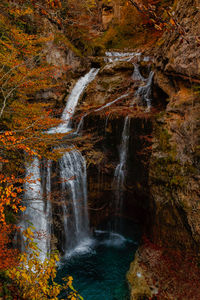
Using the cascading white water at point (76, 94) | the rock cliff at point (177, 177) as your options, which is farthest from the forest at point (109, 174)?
the cascading white water at point (76, 94)

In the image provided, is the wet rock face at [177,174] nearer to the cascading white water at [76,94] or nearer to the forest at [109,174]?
the forest at [109,174]

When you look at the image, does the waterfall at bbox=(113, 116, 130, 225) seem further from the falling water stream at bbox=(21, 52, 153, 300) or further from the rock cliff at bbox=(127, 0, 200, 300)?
the rock cliff at bbox=(127, 0, 200, 300)

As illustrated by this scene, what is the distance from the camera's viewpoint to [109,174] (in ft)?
30.6

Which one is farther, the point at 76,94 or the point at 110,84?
the point at 76,94

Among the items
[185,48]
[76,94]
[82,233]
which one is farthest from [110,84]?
[82,233]

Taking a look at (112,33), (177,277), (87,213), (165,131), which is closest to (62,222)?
(87,213)

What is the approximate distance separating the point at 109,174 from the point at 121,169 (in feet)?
2.37

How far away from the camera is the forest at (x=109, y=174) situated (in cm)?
575

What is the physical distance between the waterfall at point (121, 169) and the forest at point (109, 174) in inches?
2.1

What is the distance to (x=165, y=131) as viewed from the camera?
706cm

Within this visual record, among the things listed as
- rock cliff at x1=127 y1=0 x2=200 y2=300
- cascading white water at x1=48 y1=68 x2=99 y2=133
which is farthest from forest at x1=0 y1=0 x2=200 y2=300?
cascading white water at x1=48 y1=68 x2=99 y2=133

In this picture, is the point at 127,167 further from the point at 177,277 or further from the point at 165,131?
the point at 177,277

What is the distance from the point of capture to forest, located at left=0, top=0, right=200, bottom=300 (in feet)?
18.9

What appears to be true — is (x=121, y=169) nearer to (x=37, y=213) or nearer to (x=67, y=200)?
(x=67, y=200)
